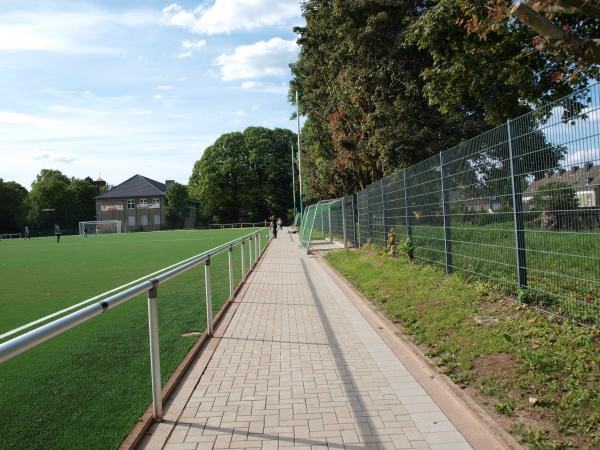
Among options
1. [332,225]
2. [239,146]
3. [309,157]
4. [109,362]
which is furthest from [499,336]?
[239,146]

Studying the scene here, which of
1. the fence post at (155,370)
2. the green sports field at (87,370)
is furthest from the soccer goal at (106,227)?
the fence post at (155,370)

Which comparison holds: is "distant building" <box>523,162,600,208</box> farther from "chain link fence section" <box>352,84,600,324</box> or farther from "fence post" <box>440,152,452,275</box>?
"fence post" <box>440,152,452,275</box>

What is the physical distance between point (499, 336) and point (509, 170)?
7.52 feet

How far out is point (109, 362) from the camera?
19.5ft

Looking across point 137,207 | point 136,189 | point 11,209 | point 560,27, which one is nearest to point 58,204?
point 11,209

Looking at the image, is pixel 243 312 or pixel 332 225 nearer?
pixel 243 312

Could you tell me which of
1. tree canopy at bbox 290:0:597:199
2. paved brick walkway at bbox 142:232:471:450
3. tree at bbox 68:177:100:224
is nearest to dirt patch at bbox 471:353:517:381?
paved brick walkway at bbox 142:232:471:450

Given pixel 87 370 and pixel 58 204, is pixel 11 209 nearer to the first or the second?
pixel 58 204

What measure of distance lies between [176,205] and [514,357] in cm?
8464

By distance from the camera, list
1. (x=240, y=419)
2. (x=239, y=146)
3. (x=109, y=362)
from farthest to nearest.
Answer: (x=239, y=146)
(x=109, y=362)
(x=240, y=419)

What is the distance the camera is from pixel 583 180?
16.4 ft

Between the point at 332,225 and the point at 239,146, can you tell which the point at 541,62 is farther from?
the point at 239,146

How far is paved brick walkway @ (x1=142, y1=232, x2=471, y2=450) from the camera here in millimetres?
3740

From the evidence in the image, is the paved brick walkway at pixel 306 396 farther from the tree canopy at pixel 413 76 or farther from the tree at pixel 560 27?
the tree at pixel 560 27
